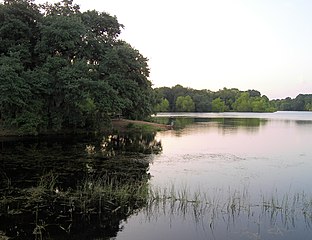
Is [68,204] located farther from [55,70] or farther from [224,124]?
[224,124]

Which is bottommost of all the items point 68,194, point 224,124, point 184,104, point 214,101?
point 68,194

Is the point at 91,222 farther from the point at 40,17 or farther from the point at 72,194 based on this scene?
the point at 40,17

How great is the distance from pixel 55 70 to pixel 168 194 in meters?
20.1

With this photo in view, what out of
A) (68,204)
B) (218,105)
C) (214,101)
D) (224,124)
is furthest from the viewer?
(214,101)

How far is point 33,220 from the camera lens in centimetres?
877

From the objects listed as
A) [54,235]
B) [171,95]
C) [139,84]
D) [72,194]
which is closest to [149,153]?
[72,194]

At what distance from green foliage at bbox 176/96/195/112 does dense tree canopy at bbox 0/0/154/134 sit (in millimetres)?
88762

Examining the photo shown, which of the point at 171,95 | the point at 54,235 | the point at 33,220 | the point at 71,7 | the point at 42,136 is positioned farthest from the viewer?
the point at 171,95

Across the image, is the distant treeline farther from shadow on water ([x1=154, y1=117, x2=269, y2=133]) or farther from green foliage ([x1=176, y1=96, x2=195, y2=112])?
shadow on water ([x1=154, y1=117, x2=269, y2=133])

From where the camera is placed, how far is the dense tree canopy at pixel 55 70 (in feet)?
88.5

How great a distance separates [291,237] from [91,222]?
5094 mm

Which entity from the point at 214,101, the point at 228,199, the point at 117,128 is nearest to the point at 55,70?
the point at 117,128

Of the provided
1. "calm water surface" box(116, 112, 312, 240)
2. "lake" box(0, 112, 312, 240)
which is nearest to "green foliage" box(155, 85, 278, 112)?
"lake" box(0, 112, 312, 240)

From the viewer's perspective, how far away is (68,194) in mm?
11156
